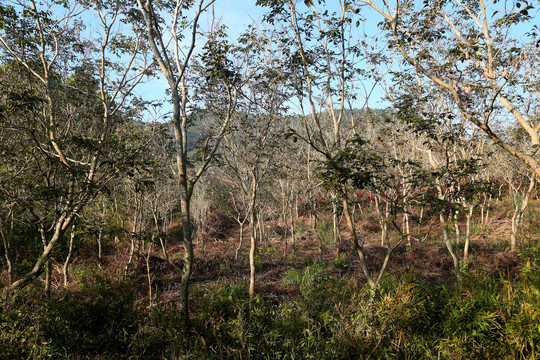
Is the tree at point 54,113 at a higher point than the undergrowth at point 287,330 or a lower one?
higher

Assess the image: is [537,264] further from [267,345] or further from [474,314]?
[267,345]

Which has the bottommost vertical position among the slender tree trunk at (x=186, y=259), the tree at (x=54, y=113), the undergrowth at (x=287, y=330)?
the undergrowth at (x=287, y=330)

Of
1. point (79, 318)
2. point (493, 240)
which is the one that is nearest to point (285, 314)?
point (79, 318)

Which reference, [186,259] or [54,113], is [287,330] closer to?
[186,259]

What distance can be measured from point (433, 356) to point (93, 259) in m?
10.3

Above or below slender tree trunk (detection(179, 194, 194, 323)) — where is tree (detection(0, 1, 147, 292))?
above

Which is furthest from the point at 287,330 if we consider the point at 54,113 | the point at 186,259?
the point at 54,113

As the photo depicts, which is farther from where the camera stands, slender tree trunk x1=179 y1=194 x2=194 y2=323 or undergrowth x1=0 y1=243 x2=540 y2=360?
slender tree trunk x1=179 y1=194 x2=194 y2=323

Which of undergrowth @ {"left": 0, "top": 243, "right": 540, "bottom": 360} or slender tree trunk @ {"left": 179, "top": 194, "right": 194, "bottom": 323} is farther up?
slender tree trunk @ {"left": 179, "top": 194, "right": 194, "bottom": 323}

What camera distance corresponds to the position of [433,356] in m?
3.43

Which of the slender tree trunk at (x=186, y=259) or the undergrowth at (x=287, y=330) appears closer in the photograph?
the undergrowth at (x=287, y=330)

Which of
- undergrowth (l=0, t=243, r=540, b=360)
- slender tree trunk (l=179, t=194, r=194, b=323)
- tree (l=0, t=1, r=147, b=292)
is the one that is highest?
tree (l=0, t=1, r=147, b=292)

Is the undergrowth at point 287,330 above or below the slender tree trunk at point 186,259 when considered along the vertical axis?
below

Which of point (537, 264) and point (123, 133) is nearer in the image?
point (537, 264)
